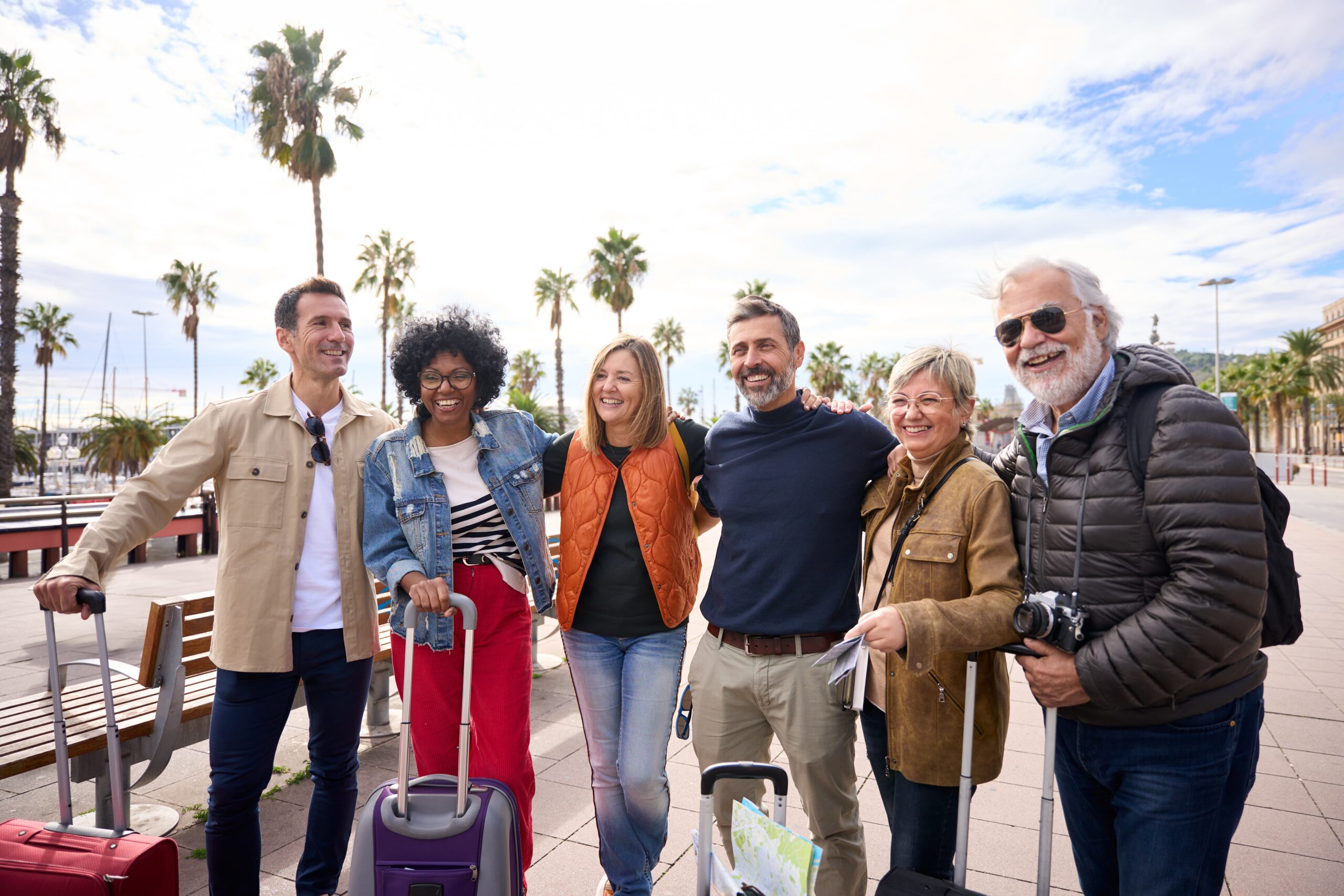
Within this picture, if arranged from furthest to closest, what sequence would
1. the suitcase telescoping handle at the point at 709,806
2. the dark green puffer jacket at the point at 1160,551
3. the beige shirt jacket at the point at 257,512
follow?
1. the beige shirt jacket at the point at 257,512
2. the suitcase telescoping handle at the point at 709,806
3. the dark green puffer jacket at the point at 1160,551

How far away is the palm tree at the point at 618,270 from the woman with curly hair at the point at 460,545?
30085mm

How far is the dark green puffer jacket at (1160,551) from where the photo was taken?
5.36 feet

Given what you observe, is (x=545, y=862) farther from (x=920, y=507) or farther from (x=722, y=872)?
(x=920, y=507)

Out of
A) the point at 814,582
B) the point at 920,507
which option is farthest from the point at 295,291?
the point at 920,507

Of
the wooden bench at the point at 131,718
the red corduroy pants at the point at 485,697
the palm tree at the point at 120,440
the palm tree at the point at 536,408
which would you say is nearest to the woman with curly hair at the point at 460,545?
the red corduroy pants at the point at 485,697

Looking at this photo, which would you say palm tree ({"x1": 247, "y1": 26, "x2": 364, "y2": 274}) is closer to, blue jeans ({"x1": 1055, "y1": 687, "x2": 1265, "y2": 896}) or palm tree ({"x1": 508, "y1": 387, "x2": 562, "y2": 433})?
palm tree ({"x1": 508, "y1": 387, "x2": 562, "y2": 433})

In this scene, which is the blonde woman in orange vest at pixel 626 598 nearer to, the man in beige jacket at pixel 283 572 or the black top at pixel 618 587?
the black top at pixel 618 587

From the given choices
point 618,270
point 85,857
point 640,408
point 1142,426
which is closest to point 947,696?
point 1142,426

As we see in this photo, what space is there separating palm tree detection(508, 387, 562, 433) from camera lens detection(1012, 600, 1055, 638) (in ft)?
57.2

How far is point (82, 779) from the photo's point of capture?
2938 mm

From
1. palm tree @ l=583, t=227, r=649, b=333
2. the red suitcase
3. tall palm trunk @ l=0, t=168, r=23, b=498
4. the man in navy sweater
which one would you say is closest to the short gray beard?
the man in navy sweater

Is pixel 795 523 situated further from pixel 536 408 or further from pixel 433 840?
pixel 536 408

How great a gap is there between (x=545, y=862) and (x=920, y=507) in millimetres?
2115

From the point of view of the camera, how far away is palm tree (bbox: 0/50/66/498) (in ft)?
54.7
